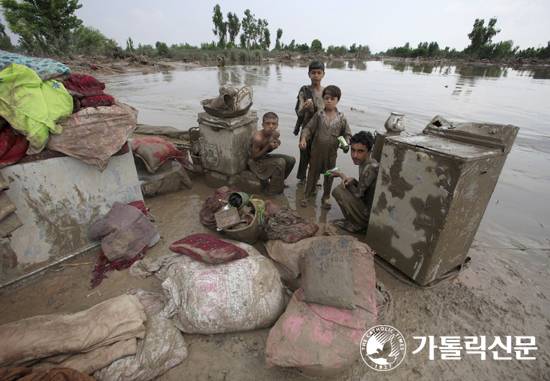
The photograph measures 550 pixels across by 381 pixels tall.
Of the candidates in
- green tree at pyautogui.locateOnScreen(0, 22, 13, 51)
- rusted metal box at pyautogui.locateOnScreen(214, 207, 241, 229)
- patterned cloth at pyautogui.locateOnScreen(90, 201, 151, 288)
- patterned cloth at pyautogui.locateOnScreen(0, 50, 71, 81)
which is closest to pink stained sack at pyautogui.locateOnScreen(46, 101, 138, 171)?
patterned cloth at pyautogui.locateOnScreen(0, 50, 71, 81)

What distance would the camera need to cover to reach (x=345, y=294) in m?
1.72

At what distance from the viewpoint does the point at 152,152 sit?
3756 millimetres

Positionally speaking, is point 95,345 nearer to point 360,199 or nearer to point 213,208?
point 213,208

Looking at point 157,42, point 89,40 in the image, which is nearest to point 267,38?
point 157,42

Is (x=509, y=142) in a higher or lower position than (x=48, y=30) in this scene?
lower

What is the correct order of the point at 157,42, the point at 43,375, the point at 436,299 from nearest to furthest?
1. the point at 43,375
2. the point at 436,299
3. the point at 157,42

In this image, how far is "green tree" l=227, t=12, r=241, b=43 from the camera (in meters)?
60.7

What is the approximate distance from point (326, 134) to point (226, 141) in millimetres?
1477

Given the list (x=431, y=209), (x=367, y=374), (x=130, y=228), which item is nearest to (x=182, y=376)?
(x=367, y=374)

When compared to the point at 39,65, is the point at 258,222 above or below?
below

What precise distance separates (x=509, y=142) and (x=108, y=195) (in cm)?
382

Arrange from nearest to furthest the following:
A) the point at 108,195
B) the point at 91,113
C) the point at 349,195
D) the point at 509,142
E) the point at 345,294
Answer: the point at 345,294, the point at 509,142, the point at 91,113, the point at 108,195, the point at 349,195

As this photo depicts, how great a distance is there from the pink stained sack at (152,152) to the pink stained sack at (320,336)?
2976mm

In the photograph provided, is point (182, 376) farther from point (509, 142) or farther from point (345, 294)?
point (509, 142)
